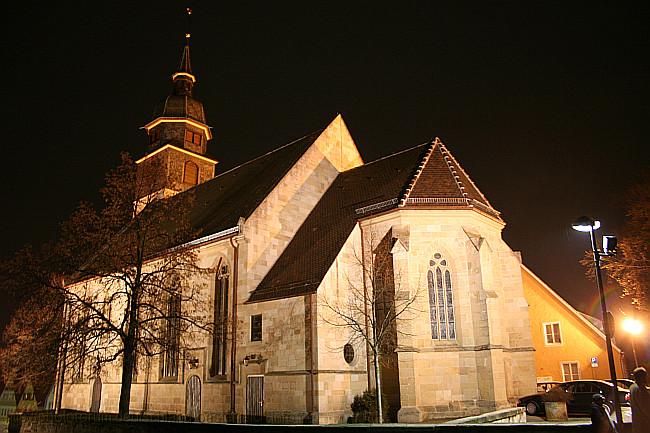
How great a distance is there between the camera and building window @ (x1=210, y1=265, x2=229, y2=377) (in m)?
21.4

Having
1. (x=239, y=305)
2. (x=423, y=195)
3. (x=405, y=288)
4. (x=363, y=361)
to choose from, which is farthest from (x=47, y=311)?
(x=423, y=195)

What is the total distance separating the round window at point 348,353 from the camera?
19172mm

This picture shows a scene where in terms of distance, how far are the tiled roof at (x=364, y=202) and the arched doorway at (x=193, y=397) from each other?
4526mm

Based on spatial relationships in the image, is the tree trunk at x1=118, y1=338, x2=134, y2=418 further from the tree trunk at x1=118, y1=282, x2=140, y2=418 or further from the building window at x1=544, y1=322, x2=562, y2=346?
the building window at x1=544, y1=322, x2=562, y2=346

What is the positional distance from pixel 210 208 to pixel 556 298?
18.4m

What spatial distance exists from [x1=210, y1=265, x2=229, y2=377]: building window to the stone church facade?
6 cm

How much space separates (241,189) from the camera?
91.1 feet

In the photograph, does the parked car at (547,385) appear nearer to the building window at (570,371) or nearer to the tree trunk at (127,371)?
the building window at (570,371)

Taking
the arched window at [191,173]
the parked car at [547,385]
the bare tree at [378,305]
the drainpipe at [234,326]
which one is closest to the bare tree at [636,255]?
the parked car at [547,385]

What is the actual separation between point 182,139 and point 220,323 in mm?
19180

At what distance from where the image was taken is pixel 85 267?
19984mm

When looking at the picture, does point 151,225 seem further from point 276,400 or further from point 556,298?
point 556,298

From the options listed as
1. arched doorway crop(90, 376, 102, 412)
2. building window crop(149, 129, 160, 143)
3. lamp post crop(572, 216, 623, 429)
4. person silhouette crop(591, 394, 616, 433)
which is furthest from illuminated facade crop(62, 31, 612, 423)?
building window crop(149, 129, 160, 143)

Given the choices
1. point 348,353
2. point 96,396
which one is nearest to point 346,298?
point 348,353
